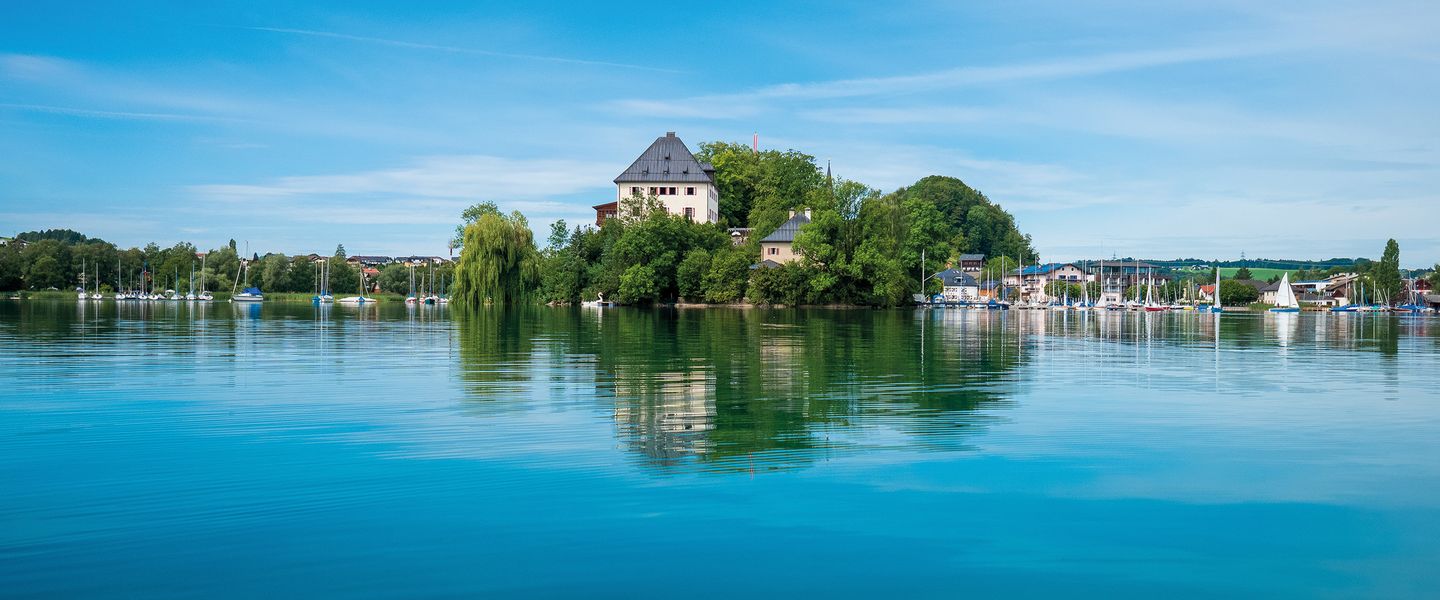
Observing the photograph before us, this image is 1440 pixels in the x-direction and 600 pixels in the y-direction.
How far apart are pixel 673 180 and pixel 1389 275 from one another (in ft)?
362

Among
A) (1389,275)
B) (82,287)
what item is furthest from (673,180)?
(1389,275)

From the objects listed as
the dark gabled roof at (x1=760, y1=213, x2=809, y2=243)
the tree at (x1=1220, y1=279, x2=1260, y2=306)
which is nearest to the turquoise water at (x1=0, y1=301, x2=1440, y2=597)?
the dark gabled roof at (x1=760, y1=213, x2=809, y2=243)

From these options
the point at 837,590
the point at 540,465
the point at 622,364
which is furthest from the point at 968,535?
the point at 622,364

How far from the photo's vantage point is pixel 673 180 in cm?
12438

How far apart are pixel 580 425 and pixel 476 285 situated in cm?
8048

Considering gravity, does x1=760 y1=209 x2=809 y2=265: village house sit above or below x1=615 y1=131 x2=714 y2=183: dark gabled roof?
below

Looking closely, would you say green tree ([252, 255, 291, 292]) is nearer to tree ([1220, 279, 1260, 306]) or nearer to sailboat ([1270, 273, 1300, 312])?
sailboat ([1270, 273, 1300, 312])

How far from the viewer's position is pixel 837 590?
718cm

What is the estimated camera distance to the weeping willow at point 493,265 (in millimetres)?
92062

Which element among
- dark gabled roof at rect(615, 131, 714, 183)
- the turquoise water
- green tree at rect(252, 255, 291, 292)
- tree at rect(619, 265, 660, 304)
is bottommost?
the turquoise water

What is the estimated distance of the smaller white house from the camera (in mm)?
165125

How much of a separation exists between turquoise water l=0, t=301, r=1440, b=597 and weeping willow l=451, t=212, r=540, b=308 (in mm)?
70608

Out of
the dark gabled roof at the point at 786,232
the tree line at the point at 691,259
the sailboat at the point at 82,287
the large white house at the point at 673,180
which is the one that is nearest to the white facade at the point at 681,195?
the large white house at the point at 673,180

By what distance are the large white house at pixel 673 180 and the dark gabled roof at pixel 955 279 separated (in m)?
58.5
